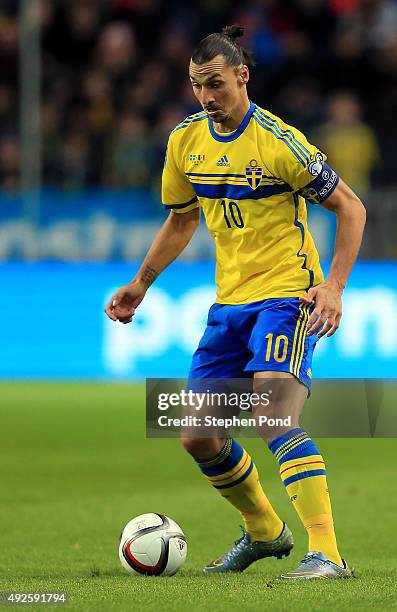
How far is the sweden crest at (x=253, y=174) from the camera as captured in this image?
547 centimetres

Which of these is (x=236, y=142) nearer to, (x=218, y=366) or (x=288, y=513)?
(x=218, y=366)

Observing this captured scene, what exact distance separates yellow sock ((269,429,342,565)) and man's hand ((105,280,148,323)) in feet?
3.58

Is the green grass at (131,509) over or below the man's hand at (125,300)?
below

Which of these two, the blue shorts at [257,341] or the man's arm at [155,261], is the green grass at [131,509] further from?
the man's arm at [155,261]

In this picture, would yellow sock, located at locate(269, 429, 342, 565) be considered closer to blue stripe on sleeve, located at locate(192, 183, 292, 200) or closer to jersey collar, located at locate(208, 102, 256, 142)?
blue stripe on sleeve, located at locate(192, 183, 292, 200)

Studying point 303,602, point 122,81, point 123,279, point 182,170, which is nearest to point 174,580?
point 303,602

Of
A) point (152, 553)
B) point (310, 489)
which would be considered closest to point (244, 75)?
point (310, 489)

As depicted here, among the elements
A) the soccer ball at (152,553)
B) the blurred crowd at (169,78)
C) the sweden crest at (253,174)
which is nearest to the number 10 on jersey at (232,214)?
the sweden crest at (253,174)

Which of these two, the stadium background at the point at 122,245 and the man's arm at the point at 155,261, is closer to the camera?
the man's arm at the point at 155,261

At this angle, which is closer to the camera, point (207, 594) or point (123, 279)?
point (207, 594)

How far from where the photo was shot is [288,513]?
741cm

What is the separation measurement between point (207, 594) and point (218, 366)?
45.4 inches

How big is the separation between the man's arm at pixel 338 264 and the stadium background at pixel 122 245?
109 centimetres

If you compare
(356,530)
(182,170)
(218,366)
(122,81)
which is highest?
(122,81)
